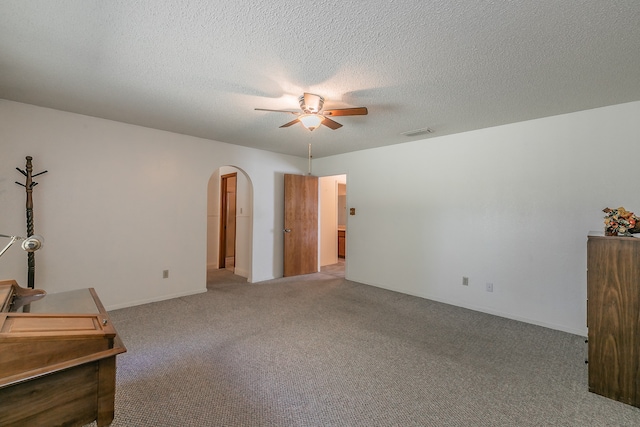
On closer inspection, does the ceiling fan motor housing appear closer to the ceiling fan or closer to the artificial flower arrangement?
the ceiling fan

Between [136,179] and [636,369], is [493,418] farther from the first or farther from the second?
[136,179]

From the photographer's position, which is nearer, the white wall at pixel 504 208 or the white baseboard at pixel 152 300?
the white wall at pixel 504 208

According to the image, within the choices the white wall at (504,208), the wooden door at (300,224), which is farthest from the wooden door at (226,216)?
the white wall at (504,208)

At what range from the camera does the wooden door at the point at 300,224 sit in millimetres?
5461

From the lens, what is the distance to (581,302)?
304 centimetres

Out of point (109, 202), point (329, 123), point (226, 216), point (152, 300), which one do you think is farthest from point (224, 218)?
point (329, 123)

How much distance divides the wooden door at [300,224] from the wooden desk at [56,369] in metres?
4.27

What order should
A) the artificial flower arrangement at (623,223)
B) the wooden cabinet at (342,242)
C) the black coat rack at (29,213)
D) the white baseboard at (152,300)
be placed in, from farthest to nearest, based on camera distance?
1. the wooden cabinet at (342,242)
2. the white baseboard at (152,300)
3. the black coat rack at (29,213)
4. the artificial flower arrangement at (623,223)

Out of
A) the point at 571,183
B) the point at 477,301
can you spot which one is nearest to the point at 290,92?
the point at 571,183

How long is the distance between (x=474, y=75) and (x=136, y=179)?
13.5 feet

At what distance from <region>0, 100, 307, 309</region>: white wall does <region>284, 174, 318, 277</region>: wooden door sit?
47.3 inches

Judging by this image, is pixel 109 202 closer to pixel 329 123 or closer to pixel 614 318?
pixel 329 123

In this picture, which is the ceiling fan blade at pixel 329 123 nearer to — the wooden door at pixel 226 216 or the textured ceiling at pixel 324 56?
the textured ceiling at pixel 324 56

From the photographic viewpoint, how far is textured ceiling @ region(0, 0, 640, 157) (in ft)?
5.31
